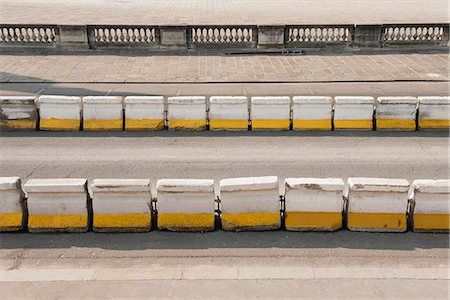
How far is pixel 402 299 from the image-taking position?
24.9 feet

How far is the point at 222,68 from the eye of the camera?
2208 cm

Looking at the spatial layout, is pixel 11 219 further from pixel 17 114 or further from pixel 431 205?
pixel 431 205

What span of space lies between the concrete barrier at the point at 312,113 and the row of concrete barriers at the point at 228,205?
212 inches

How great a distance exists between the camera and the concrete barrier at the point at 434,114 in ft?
48.1

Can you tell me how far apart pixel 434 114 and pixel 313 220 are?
23.1 feet

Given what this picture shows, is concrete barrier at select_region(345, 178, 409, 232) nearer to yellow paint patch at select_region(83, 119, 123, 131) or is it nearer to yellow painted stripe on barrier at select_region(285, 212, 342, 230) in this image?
yellow painted stripe on barrier at select_region(285, 212, 342, 230)

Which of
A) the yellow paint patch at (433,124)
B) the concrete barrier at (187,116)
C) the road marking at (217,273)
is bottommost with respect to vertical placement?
the road marking at (217,273)

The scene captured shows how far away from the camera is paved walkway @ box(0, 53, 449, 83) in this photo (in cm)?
2064

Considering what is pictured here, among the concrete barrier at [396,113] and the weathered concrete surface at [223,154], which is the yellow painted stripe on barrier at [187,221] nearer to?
the weathered concrete surface at [223,154]

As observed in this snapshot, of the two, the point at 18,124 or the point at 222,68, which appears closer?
the point at 18,124

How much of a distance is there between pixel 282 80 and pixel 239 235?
11.8 meters

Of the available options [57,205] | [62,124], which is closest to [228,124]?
[62,124]

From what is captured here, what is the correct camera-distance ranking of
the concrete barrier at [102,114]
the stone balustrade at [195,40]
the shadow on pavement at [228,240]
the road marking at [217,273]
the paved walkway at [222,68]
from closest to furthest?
the road marking at [217,273] < the shadow on pavement at [228,240] < the concrete barrier at [102,114] < the paved walkway at [222,68] < the stone balustrade at [195,40]

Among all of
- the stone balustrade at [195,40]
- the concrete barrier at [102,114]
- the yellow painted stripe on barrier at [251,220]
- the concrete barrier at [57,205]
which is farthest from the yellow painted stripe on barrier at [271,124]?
the stone balustrade at [195,40]
